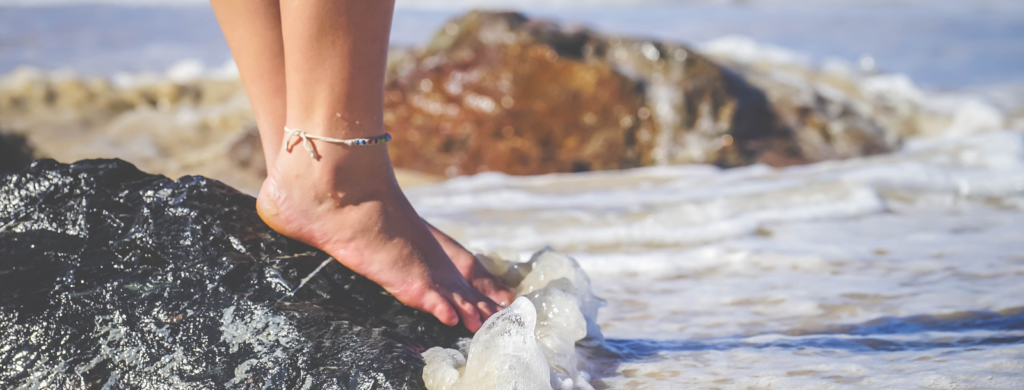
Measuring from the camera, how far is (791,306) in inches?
84.4

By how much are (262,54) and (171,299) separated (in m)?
0.55

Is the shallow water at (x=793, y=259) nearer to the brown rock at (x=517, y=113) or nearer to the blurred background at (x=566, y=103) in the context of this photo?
the brown rock at (x=517, y=113)

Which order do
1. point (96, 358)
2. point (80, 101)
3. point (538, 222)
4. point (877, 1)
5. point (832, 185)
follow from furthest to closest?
point (877, 1), point (80, 101), point (832, 185), point (538, 222), point (96, 358)

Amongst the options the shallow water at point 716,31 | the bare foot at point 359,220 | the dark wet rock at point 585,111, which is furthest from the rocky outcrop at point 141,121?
the bare foot at point 359,220

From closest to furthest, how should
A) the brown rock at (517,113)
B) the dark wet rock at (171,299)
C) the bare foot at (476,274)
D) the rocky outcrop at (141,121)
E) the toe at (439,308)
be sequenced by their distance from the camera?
1. the dark wet rock at (171,299)
2. the toe at (439,308)
3. the bare foot at (476,274)
4. the brown rock at (517,113)
5. the rocky outcrop at (141,121)

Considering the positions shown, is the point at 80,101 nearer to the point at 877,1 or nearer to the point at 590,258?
the point at 590,258

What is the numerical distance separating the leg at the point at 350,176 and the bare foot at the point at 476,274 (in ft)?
0.40

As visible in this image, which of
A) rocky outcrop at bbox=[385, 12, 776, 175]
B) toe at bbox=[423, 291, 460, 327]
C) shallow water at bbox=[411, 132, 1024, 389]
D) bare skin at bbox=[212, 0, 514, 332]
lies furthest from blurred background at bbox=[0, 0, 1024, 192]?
toe at bbox=[423, 291, 460, 327]

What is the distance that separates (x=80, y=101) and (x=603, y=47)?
5.04 meters

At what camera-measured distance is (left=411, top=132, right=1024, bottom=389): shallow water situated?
5.47 ft

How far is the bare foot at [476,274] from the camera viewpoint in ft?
6.13

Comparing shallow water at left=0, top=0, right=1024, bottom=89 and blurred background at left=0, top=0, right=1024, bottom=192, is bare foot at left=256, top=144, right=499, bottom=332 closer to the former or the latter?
blurred background at left=0, top=0, right=1024, bottom=192

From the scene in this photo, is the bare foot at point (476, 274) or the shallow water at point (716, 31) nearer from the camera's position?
the bare foot at point (476, 274)

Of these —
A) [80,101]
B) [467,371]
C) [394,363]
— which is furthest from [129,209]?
[80,101]
